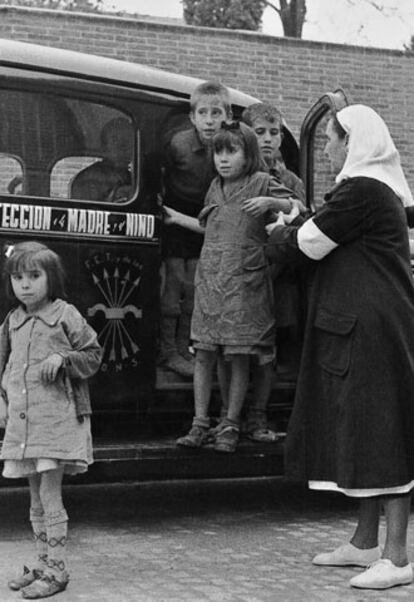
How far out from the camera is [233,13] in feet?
92.8

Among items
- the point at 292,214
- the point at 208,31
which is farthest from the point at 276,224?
the point at 208,31

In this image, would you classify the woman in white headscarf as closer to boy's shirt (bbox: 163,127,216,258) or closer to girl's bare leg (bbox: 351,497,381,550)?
girl's bare leg (bbox: 351,497,381,550)

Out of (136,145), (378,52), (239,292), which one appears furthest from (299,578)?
(378,52)

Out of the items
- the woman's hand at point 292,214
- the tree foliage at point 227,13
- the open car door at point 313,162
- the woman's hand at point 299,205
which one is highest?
the tree foliage at point 227,13

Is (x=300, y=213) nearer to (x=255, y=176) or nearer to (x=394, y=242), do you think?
(x=255, y=176)

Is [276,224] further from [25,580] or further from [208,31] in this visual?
[208,31]

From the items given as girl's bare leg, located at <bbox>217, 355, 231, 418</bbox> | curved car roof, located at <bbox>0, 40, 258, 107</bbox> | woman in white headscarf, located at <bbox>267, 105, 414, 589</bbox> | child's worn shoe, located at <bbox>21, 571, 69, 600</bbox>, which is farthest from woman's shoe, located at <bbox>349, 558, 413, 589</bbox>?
curved car roof, located at <bbox>0, 40, 258, 107</bbox>

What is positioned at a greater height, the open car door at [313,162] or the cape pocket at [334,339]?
the open car door at [313,162]

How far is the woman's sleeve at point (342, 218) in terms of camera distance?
4.88m

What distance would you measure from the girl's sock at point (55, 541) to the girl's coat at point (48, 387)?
24 centimetres

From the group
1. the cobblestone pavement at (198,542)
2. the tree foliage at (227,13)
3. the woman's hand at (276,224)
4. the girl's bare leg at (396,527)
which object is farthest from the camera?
the tree foliage at (227,13)

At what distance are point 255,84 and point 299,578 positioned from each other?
13028 mm

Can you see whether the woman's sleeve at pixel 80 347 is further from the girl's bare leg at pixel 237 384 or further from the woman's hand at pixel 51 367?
the girl's bare leg at pixel 237 384

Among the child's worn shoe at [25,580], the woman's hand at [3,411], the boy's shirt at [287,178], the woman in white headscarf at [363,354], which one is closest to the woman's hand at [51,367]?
the woman's hand at [3,411]
